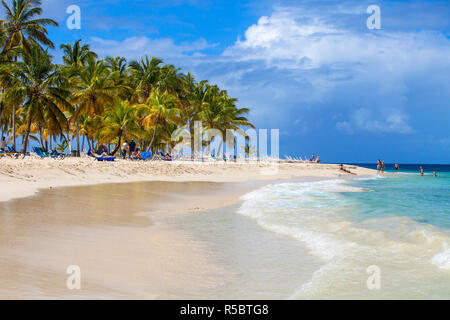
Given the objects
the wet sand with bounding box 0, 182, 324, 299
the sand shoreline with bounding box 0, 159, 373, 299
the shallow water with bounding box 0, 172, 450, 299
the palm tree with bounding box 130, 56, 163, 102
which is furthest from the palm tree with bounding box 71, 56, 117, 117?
the wet sand with bounding box 0, 182, 324, 299

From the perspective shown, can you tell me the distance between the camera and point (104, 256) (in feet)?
17.1

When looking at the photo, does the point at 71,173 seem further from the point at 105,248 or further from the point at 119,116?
the point at 105,248

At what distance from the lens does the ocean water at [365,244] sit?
4.34m

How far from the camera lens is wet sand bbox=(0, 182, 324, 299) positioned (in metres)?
3.92

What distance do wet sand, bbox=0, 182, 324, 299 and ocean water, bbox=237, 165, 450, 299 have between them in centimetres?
136

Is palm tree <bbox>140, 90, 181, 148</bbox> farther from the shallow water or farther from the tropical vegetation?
the shallow water

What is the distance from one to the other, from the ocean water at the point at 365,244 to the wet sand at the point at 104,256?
1365 millimetres

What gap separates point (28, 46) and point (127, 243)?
30.1 meters

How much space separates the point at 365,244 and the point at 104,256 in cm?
446

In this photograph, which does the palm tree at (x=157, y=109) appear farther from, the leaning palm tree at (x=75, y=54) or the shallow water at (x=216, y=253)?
the shallow water at (x=216, y=253)

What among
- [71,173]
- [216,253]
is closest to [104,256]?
[216,253]

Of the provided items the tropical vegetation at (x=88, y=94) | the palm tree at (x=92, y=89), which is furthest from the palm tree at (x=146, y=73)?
the palm tree at (x=92, y=89)

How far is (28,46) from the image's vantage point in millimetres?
30359
